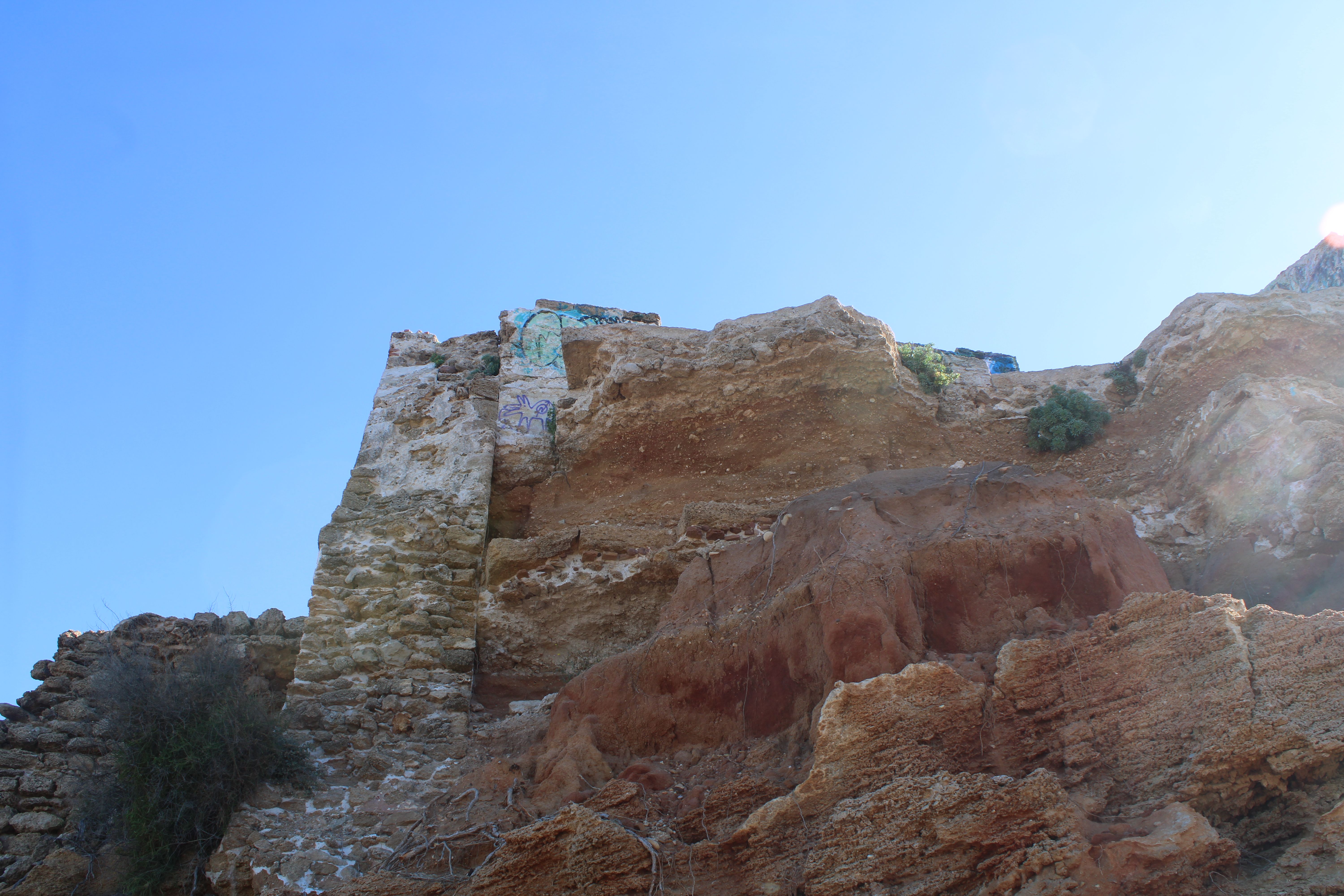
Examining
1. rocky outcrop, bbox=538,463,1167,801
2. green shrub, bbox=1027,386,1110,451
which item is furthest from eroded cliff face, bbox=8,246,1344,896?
green shrub, bbox=1027,386,1110,451

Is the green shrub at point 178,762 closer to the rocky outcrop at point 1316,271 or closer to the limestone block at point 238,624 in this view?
the limestone block at point 238,624

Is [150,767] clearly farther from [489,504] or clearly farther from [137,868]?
[489,504]

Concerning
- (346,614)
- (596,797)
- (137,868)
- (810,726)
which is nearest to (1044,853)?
(810,726)

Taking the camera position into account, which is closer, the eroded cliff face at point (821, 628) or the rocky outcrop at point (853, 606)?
the eroded cliff face at point (821, 628)

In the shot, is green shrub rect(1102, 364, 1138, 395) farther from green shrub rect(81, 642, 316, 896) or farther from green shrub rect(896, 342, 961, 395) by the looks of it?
green shrub rect(81, 642, 316, 896)

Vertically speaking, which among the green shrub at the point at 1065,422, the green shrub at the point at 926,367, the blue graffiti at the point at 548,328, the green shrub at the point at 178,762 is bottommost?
the green shrub at the point at 178,762

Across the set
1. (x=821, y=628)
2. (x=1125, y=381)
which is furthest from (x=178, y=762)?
(x=1125, y=381)

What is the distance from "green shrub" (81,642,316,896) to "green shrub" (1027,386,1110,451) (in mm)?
6345

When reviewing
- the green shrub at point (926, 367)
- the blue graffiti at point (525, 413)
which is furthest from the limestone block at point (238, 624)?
the green shrub at point (926, 367)

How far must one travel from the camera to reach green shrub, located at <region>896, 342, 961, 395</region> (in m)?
8.91

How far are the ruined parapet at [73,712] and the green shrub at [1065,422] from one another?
6.56 metres

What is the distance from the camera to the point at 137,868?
5430mm

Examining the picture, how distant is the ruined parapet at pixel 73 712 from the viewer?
6102 millimetres

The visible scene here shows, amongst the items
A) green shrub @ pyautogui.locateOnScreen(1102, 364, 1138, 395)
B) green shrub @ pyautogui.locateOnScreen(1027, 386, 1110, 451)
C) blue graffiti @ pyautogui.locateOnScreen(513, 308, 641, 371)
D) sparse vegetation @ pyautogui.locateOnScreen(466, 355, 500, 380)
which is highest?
blue graffiti @ pyautogui.locateOnScreen(513, 308, 641, 371)
